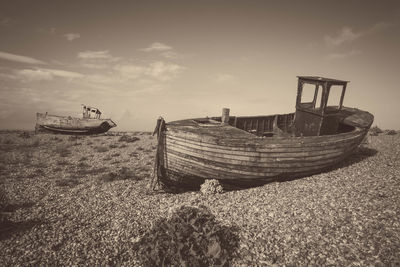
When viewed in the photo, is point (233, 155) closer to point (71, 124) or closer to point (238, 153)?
→ point (238, 153)

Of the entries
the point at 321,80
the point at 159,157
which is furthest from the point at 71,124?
the point at 321,80

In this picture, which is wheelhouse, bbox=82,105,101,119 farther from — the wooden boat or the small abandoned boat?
the wooden boat

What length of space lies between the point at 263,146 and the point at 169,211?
4.47 meters

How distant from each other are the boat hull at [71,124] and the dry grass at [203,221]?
14.6 meters

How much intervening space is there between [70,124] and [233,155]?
24454 mm

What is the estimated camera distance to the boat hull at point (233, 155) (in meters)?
9.16

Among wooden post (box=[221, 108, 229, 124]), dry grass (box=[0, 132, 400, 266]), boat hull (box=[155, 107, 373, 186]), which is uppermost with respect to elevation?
wooden post (box=[221, 108, 229, 124])

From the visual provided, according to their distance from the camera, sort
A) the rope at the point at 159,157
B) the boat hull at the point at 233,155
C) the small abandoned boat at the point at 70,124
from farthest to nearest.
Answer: the small abandoned boat at the point at 70,124
the rope at the point at 159,157
the boat hull at the point at 233,155

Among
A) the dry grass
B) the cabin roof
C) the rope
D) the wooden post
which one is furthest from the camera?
the wooden post

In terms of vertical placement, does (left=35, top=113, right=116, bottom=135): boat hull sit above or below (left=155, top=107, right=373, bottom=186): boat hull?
below

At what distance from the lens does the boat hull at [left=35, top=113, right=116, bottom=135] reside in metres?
27.0

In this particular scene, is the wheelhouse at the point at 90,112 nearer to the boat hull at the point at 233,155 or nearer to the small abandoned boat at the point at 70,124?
the small abandoned boat at the point at 70,124

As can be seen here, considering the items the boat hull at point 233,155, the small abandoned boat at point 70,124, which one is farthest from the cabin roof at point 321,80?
the small abandoned boat at point 70,124

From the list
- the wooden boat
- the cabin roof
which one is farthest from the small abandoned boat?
the cabin roof
